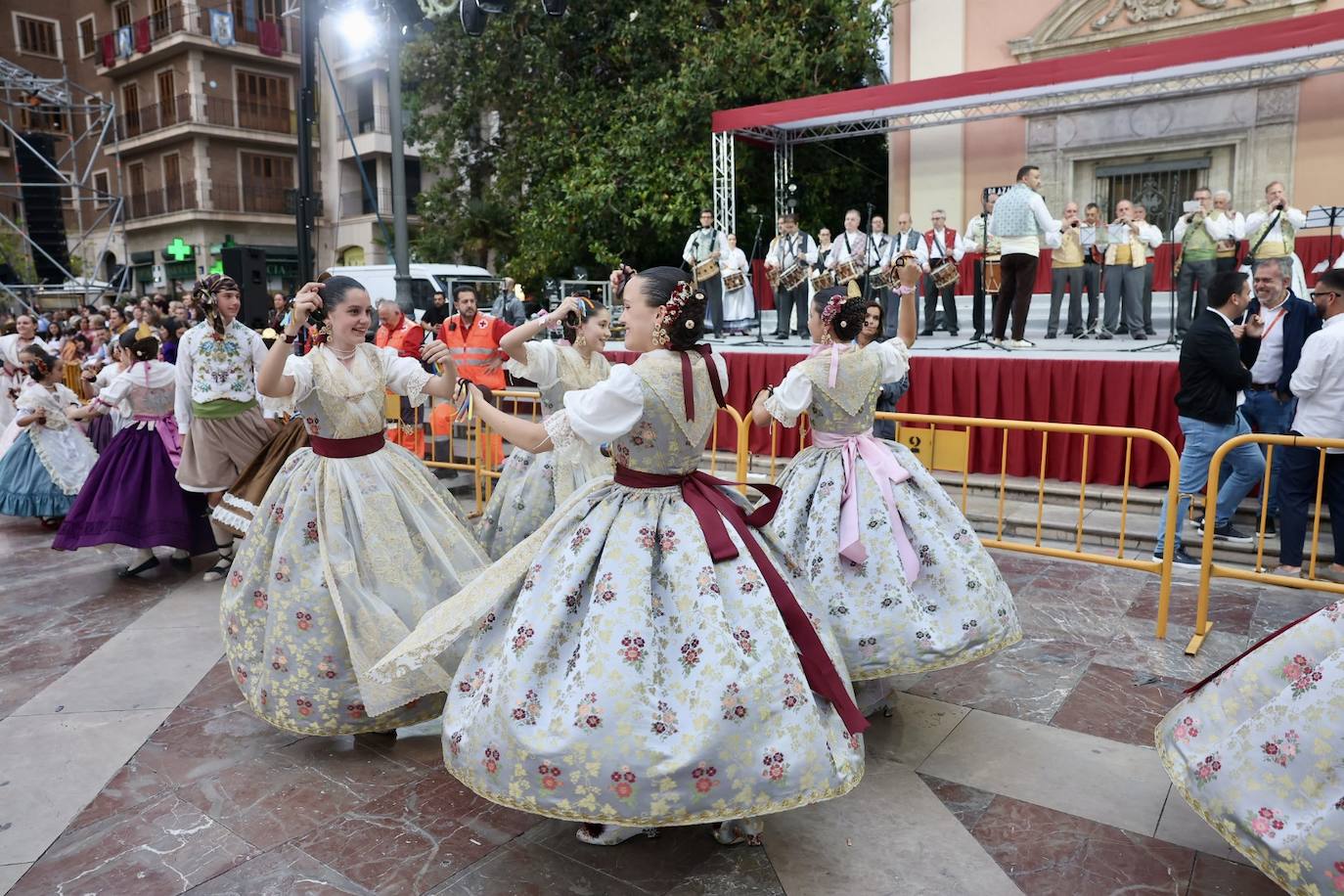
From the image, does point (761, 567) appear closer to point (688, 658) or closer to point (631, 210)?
point (688, 658)

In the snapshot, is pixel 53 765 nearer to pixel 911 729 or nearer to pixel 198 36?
pixel 911 729

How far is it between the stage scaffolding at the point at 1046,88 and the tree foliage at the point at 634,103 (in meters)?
0.94

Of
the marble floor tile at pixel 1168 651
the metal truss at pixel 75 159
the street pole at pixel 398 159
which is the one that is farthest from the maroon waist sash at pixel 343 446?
the metal truss at pixel 75 159

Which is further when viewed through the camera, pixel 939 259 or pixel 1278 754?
pixel 939 259

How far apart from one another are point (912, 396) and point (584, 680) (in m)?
6.60

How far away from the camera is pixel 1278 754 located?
95.3 inches

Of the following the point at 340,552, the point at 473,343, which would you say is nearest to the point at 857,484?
the point at 340,552

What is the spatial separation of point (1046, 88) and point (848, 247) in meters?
4.22

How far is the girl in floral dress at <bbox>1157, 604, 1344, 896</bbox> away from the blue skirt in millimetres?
7949

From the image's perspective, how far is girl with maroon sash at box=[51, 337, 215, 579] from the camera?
19.5 feet

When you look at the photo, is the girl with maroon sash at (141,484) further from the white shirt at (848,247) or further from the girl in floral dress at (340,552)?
the white shirt at (848,247)

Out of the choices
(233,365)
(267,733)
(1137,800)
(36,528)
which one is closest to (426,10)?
(233,365)

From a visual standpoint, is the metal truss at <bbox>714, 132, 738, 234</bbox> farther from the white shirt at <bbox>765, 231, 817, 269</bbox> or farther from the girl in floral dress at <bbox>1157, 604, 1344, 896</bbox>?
the girl in floral dress at <bbox>1157, 604, 1344, 896</bbox>

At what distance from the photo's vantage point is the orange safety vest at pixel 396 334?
8656 millimetres
